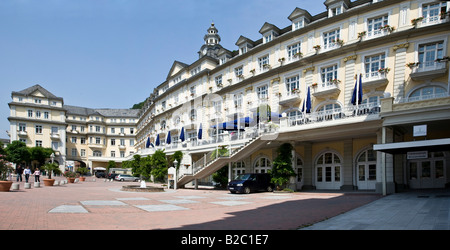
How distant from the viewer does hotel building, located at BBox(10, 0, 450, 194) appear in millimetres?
17984

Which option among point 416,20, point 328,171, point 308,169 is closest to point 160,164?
point 308,169

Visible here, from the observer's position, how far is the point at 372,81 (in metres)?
21.4

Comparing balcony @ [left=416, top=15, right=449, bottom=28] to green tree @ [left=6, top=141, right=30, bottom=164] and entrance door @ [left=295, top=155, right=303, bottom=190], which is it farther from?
green tree @ [left=6, top=141, right=30, bottom=164]

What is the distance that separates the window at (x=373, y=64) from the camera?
2181 centimetres

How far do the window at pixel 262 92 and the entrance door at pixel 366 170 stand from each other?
11.0 meters

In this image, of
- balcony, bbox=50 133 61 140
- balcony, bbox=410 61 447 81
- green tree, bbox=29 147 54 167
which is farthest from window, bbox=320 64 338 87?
balcony, bbox=50 133 61 140

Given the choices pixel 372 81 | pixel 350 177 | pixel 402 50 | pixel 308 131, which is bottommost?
pixel 350 177

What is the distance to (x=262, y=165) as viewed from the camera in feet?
95.8

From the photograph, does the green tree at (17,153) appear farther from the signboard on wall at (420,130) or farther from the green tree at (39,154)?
the signboard on wall at (420,130)

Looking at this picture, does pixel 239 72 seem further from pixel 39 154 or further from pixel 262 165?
pixel 39 154

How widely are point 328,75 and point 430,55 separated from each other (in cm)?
710
